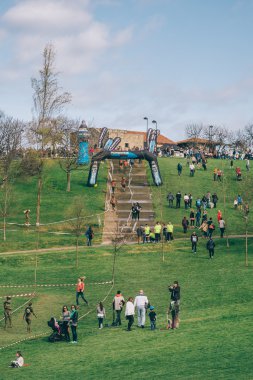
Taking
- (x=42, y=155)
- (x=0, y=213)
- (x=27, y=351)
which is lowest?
(x=27, y=351)

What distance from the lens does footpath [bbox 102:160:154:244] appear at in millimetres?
57188

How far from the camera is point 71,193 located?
235 ft

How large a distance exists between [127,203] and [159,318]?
35.4m

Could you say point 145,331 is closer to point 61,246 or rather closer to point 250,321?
point 250,321

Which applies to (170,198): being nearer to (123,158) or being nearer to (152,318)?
(123,158)

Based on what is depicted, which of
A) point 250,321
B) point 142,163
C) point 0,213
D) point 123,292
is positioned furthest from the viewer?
point 142,163

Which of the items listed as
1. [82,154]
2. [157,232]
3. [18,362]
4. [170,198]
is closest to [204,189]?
[170,198]

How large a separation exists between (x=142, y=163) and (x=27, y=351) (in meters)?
56.1

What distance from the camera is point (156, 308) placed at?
33.9 metres

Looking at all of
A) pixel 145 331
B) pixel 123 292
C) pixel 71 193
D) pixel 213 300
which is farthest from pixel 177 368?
pixel 71 193

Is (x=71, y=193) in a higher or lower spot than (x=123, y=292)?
higher

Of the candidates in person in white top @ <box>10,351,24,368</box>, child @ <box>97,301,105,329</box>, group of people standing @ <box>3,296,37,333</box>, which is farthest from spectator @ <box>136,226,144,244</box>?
person in white top @ <box>10,351,24,368</box>

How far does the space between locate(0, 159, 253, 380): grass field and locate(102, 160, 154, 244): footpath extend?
10.7ft

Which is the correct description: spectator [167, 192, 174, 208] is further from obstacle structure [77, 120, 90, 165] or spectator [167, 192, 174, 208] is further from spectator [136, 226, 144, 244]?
obstacle structure [77, 120, 90, 165]
